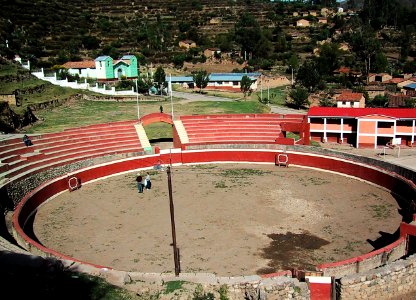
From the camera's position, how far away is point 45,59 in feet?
264

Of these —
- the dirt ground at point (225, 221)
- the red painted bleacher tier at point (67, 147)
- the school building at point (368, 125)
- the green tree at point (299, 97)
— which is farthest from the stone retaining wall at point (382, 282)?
the green tree at point (299, 97)

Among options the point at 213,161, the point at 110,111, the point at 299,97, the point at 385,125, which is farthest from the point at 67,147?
the point at 299,97

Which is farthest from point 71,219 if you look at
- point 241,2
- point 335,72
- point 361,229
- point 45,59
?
point 241,2

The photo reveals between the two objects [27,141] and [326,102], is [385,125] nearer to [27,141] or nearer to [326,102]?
[326,102]

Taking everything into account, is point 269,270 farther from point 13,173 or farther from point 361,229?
point 13,173

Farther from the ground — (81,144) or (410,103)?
(410,103)

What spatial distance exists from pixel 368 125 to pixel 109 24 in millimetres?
93705

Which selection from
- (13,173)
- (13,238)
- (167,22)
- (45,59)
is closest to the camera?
(13,238)

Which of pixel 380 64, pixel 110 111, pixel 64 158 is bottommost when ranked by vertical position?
pixel 64 158

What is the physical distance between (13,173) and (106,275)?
585 inches

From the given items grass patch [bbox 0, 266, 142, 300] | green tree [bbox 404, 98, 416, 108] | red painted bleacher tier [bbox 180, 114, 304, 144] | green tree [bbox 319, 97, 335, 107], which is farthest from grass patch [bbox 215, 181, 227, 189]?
green tree [bbox 319, 97, 335, 107]

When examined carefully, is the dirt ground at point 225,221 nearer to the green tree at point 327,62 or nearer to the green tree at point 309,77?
the green tree at point 309,77

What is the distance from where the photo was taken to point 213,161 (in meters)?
33.4

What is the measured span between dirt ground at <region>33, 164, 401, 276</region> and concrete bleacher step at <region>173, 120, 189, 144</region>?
4.93 meters
